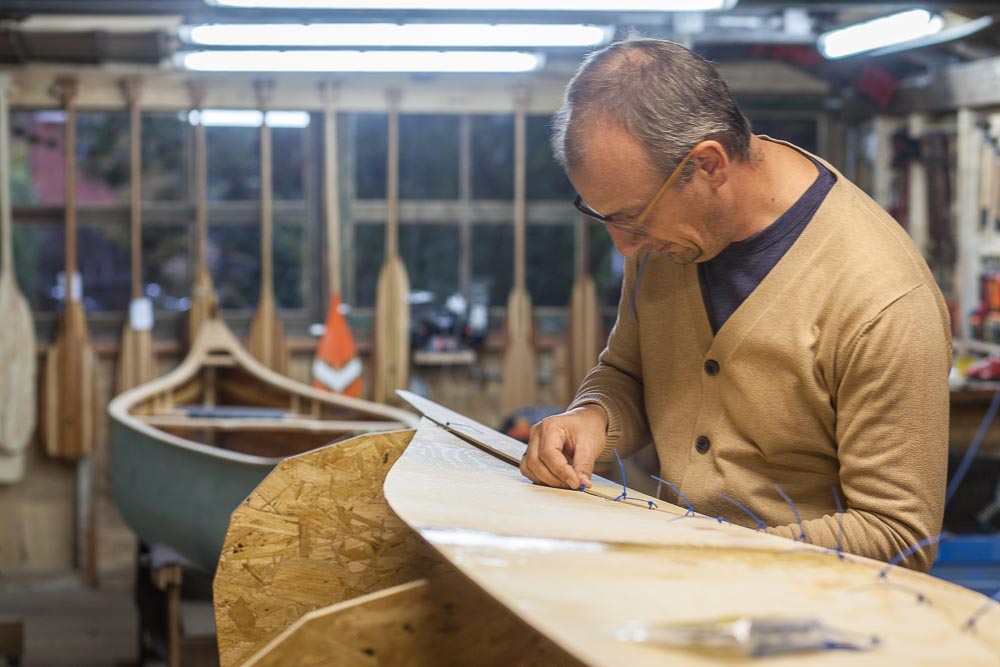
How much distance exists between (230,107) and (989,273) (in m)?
4.10

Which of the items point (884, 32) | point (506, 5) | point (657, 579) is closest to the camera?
point (657, 579)

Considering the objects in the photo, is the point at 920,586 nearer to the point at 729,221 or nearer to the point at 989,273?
the point at 729,221

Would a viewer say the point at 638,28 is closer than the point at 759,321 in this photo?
No

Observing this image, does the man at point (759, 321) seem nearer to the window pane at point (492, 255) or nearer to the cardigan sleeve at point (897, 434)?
the cardigan sleeve at point (897, 434)

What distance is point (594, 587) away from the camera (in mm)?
1182

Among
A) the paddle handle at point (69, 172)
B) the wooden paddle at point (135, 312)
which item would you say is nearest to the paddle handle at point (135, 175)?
the wooden paddle at point (135, 312)

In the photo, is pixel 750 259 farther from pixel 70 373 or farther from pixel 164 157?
pixel 164 157

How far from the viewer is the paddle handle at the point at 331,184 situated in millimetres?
6309

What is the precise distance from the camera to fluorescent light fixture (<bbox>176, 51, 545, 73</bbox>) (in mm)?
5566

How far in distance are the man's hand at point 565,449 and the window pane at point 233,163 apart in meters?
4.92

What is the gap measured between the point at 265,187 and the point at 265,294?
59 cm

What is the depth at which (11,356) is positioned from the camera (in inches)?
234

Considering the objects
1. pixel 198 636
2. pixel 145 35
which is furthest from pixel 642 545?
pixel 145 35

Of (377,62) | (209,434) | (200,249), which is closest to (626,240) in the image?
(377,62)
